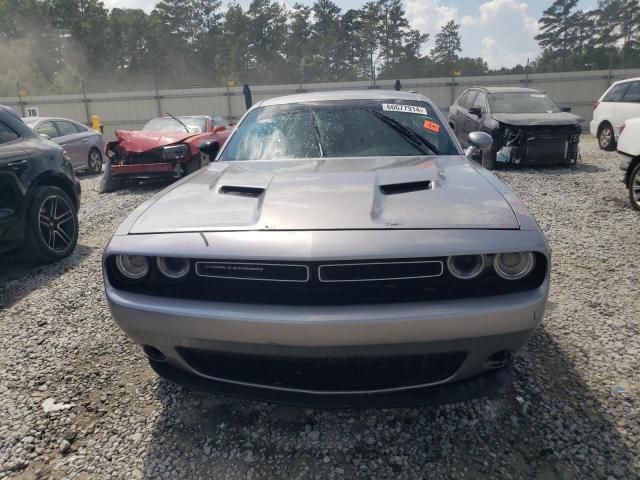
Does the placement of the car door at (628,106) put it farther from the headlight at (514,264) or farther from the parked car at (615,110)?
the headlight at (514,264)

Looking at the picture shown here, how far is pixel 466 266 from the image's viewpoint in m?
1.84

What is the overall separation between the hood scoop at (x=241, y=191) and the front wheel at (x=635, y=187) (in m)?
5.45

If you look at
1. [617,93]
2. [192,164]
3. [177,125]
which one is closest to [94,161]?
[177,125]

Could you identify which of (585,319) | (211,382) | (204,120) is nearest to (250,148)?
(211,382)

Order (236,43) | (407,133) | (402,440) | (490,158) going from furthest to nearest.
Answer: (236,43)
(490,158)
(407,133)
(402,440)

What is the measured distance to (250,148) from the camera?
3236 mm

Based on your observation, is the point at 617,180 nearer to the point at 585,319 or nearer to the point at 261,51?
the point at 585,319

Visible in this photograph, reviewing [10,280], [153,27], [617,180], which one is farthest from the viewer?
[153,27]

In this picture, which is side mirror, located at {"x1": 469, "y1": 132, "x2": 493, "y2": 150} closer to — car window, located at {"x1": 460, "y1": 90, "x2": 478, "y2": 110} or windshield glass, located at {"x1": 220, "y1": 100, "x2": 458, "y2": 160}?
windshield glass, located at {"x1": 220, "y1": 100, "x2": 458, "y2": 160}

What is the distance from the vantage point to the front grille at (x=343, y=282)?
5.74 ft

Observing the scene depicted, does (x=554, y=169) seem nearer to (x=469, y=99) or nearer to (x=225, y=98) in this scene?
(x=469, y=99)

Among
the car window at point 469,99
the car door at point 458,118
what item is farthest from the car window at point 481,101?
the car door at point 458,118

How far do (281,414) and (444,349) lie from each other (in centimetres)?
93

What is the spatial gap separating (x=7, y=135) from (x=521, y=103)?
897cm
